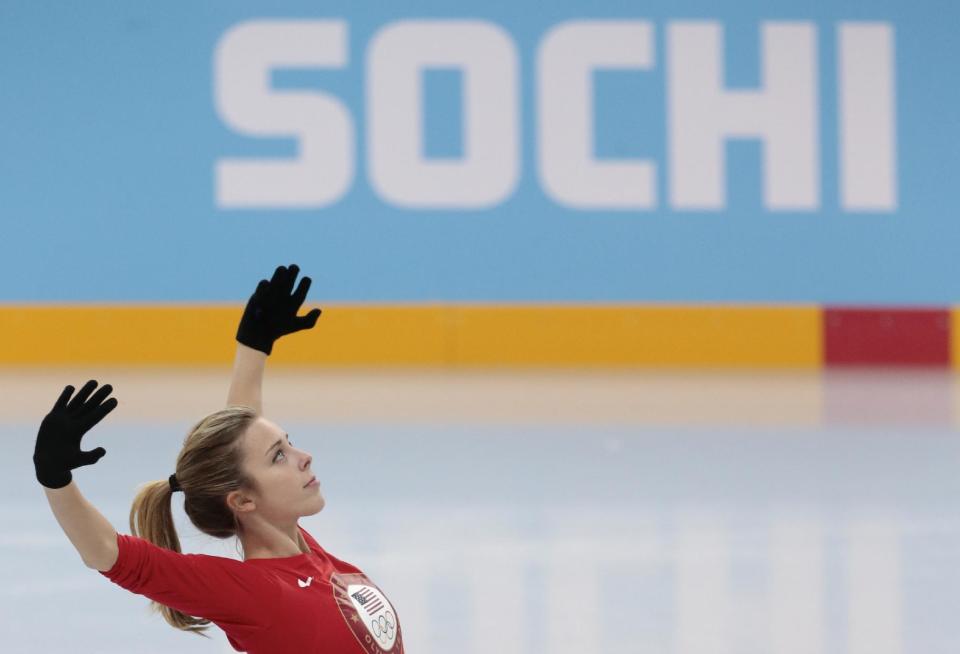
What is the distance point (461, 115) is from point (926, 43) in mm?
2567

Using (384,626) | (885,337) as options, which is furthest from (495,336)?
(384,626)

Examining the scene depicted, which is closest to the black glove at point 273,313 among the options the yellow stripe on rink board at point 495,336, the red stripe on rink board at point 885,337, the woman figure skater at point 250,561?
the woman figure skater at point 250,561

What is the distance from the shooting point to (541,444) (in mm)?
5102

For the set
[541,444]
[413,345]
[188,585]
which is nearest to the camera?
[188,585]

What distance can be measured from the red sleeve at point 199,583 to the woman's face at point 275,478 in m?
0.08

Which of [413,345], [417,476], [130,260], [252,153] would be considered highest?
[252,153]

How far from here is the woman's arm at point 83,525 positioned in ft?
5.37

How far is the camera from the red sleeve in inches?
67.7

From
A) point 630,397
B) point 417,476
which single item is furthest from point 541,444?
point 630,397

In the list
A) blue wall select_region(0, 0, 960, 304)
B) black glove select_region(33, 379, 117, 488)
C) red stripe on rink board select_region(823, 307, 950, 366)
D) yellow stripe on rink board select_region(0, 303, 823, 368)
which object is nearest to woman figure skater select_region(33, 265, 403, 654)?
black glove select_region(33, 379, 117, 488)

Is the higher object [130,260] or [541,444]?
[130,260]

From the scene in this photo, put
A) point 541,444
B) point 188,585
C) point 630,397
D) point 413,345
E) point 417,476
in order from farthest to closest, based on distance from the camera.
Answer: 1. point 413,345
2. point 630,397
3. point 541,444
4. point 417,476
5. point 188,585

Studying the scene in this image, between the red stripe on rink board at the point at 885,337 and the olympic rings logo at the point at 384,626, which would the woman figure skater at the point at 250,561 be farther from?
the red stripe on rink board at the point at 885,337

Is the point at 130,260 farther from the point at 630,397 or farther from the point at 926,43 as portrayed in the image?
the point at 926,43
